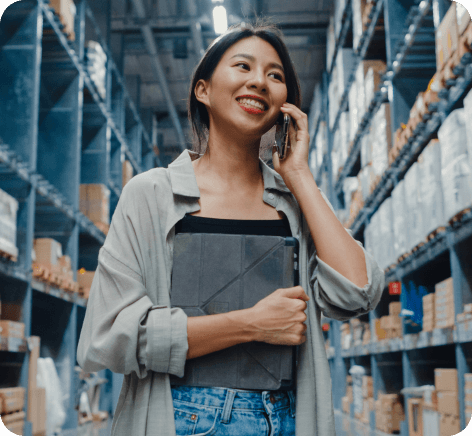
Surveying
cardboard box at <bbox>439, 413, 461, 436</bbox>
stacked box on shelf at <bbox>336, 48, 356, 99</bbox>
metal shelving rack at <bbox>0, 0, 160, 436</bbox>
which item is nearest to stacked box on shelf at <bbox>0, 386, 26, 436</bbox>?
metal shelving rack at <bbox>0, 0, 160, 436</bbox>

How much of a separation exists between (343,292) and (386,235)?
436 centimetres

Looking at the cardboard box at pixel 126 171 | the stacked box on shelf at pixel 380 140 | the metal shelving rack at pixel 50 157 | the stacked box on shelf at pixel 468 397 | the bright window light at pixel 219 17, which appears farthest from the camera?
the cardboard box at pixel 126 171

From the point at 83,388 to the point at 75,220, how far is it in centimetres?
197

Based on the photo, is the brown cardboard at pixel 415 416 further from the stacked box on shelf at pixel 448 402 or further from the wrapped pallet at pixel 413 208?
the wrapped pallet at pixel 413 208

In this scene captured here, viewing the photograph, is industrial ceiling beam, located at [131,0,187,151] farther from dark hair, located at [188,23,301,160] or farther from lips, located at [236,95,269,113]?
lips, located at [236,95,269,113]

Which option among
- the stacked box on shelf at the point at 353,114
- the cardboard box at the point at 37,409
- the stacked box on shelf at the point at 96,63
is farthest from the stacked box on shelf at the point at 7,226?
the stacked box on shelf at the point at 353,114

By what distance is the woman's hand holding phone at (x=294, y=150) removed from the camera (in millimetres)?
1252

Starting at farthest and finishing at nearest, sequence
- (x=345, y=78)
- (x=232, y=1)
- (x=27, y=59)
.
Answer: (x=232, y=1), (x=345, y=78), (x=27, y=59)

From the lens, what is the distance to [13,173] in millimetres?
4855

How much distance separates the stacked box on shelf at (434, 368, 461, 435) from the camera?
3.46 m

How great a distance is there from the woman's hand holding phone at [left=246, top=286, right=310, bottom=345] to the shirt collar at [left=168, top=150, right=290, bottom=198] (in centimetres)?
28

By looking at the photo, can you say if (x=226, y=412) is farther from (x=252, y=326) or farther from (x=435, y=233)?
(x=435, y=233)

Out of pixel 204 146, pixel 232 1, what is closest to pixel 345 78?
pixel 232 1

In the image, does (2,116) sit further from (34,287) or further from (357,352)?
(357,352)
